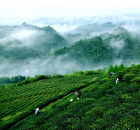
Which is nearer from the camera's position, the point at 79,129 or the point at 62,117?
the point at 79,129

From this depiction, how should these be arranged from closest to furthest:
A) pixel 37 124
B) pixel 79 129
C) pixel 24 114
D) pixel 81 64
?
pixel 79 129
pixel 37 124
pixel 24 114
pixel 81 64

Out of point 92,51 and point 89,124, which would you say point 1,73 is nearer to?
point 92,51

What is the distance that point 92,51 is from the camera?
194m

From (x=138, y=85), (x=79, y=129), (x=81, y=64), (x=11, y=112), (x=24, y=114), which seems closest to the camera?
(x=79, y=129)

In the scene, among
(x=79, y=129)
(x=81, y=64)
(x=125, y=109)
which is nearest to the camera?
→ (x=79, y=129)

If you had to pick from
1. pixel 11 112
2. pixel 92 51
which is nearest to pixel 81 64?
pixel 92 51

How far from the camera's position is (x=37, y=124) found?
1670 cm

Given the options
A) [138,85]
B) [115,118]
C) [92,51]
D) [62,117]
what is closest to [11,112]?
[62,117]

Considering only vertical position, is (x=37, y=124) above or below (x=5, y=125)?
above

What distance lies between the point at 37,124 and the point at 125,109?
10555mm

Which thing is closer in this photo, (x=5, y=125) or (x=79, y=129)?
(x=79, y=129)

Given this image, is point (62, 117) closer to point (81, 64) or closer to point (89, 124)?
point (89, 124)

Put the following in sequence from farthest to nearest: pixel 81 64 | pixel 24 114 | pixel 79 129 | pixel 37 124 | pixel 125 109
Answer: pixel 81 64, pixel 24 114, pixel 37 124, pixel 125 109, pixel 79 129

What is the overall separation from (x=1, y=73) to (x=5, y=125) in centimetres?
19637
